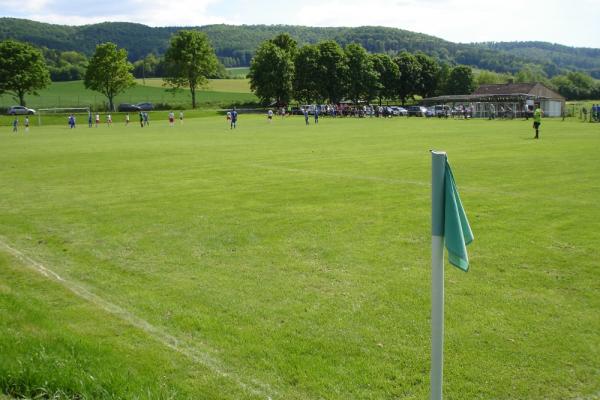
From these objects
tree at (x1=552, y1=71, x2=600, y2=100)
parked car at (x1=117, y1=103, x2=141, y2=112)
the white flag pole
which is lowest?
the white flag pole

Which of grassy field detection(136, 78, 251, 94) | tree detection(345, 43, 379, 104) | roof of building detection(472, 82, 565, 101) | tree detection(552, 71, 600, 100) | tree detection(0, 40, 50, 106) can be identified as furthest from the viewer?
grassy field detection(136, 78, 251, 94)

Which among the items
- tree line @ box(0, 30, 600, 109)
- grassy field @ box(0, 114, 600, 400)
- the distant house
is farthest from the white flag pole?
tree line @ box(0, 30, 600, 109)

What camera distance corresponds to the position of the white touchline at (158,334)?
17.3ft

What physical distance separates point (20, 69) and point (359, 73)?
182 feet

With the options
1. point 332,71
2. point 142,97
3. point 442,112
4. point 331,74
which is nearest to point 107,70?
point 142,97

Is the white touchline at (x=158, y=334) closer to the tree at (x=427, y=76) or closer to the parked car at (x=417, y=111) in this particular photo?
the parked car at (x=417, y=111)

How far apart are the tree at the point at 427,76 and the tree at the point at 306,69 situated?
1078 inches

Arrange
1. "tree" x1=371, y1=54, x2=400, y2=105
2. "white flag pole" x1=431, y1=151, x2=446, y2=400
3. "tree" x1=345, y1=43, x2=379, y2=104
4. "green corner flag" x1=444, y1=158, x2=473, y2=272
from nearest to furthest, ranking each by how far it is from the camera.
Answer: "green corner flag" x1=444, y1=158, x2=473, y2=272 → "white flag pole" x1=431, y1=151, x2=446, y2=400 → "tree" x1=345, y1=43, x2=379, y2=104 → "tree" x1=371, y1=54, x2=400, y2=105

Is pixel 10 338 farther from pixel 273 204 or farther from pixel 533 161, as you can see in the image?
pixel 533 161

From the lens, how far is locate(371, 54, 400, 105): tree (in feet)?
373

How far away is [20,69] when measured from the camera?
3595 inches

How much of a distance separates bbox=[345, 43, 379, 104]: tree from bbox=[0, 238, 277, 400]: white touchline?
100.0 m

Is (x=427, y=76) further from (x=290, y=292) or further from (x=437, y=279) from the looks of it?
(x=437, y=279)

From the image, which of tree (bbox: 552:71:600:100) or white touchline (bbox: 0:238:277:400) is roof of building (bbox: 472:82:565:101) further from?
white touchline (bbox: 0:238:277:400)
